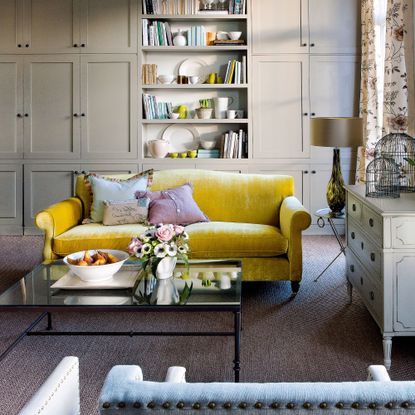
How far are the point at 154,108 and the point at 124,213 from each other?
227cm

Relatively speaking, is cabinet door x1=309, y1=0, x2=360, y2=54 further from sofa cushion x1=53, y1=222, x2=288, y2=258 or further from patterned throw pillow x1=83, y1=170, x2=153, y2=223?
sofa cushion x1=53, y1=222, x2=288, y2=258

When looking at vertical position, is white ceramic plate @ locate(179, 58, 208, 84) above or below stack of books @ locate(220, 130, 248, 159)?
above

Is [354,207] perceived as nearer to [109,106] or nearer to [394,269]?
[394,269]

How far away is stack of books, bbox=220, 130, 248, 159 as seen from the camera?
20.2ft

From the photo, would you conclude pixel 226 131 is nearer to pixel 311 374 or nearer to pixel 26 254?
pixel 26 254

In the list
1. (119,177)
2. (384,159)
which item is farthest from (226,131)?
(384,159)

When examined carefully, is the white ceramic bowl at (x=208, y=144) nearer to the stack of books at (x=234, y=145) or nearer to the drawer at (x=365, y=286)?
the stack of books at (x=234, y=145)

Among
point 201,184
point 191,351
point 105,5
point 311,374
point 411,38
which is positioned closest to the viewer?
point 311,374

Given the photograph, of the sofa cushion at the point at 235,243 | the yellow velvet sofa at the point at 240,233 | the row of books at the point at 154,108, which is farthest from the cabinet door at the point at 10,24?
the sofa cushion at the point at 235,243

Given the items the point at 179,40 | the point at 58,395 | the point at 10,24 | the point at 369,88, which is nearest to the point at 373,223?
the point at 58,395

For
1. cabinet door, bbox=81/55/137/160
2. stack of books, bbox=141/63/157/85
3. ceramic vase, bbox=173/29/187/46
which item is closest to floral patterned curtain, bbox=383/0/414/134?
ceramic vase, bbox=173/29/187/46

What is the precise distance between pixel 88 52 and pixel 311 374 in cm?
452

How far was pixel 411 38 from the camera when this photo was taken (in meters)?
4.26

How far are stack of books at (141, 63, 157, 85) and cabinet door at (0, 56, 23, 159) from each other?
1.30 m
